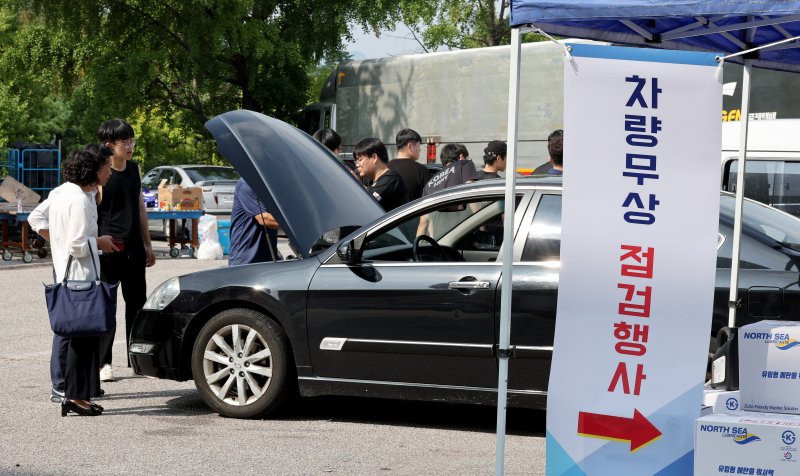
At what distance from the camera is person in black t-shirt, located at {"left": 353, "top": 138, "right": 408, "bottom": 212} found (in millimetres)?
9555

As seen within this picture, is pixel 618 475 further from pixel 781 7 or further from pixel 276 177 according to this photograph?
pixel 276 177

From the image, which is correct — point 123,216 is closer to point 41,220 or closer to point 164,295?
point 41,220

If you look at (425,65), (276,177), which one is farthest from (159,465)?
(425,65)

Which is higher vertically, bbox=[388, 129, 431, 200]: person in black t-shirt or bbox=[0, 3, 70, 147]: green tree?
bbox=[0, 3, 70, 147]: green tree

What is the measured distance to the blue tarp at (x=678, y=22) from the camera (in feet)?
15.2

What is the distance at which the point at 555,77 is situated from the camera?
19422 millimetres

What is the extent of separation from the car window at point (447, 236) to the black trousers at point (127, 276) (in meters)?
2.23

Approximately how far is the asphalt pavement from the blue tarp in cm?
232

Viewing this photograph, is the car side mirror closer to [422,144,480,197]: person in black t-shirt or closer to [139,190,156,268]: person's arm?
[139,190,156,268]: person's arm

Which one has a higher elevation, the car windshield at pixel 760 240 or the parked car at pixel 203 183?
the car windshield at pixel 760 240

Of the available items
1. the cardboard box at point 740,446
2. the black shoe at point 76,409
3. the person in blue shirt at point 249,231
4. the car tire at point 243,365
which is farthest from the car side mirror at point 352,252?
the cardboard box at point 740,446

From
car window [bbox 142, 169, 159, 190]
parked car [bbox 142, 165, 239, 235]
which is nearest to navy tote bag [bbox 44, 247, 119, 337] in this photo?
parked car [bbox 142, 165, 239, 235]

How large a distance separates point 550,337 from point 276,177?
220cm

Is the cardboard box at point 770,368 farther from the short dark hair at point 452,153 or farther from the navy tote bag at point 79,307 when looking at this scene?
the short dark hair at point 452,153
